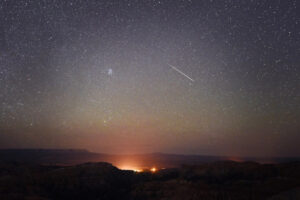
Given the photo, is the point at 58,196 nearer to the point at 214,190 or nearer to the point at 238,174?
the point at 214,190

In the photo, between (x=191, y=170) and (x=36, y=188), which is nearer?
(x=36, y=188)

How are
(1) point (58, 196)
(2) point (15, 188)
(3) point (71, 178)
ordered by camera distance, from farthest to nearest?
(3) point (71, 178), (1) point (58, 196), (2) point (15, 188)

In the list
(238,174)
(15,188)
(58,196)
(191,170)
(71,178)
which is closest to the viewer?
(15,188)

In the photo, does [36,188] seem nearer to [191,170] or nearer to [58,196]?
[58,196]

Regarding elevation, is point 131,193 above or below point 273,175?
below

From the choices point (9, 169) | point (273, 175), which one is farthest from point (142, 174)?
point (9, 169)

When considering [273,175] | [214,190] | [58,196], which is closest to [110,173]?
[58,196]
